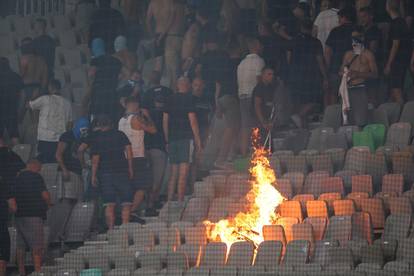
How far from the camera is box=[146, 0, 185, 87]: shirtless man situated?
14.6m

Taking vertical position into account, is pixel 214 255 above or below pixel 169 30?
below

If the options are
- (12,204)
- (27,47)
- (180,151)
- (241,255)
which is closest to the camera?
(241,255)

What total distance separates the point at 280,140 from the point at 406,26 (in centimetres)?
133

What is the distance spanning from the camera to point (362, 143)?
12.7 m

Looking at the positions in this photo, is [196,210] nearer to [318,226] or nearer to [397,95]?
[318,226]

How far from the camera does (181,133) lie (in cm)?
1320

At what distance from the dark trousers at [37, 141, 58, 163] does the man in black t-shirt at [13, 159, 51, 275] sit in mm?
641

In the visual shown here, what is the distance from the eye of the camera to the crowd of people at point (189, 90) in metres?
13.0

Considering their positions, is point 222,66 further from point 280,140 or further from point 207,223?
point 207,223

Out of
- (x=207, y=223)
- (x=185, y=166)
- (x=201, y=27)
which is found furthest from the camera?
(x=201, y=27)

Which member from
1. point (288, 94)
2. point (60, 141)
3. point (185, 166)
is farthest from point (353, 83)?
point (60, 141)

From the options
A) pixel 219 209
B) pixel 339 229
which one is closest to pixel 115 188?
pixel 219 209

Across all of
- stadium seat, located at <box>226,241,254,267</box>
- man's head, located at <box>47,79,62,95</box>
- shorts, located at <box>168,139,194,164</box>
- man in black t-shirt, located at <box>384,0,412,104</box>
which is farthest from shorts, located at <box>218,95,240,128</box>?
stadium seat, located at <box>226,241,254,267</box>

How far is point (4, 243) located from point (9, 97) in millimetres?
1995
